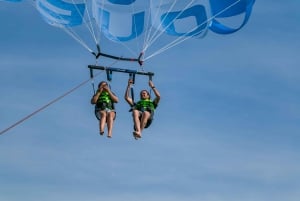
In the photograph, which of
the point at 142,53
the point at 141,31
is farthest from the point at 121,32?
the point at 142,53

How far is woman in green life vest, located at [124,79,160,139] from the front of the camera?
13391 millimetres

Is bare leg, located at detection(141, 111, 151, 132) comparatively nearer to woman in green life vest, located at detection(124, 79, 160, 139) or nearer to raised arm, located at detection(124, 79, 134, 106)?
woman in green life vest, located at detection(124, 79, 160, 139)

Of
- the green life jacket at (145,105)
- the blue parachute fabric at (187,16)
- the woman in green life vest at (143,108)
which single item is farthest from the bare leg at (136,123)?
the blue parachute fabric at (187,16)

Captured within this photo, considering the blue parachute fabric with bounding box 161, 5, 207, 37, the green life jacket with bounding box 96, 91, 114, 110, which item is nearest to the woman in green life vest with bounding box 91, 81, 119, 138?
the green life jacket with bounding box 96, 91, 114, 110

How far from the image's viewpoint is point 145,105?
13570 millimetres

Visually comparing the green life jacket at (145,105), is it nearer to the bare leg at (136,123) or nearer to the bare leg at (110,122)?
the bare leg at (136,123)

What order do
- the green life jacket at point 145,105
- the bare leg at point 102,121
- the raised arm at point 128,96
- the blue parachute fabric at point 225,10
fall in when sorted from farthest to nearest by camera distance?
the blue parachute fabric at point 225,10 → the green life jacket at point 145,105 → the raised arm at point 128,96 → the bare leg at point 102,121

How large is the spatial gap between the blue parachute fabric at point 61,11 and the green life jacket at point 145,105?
224 cm

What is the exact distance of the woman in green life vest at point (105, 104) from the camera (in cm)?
1315

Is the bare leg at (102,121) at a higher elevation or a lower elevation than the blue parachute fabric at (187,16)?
lower

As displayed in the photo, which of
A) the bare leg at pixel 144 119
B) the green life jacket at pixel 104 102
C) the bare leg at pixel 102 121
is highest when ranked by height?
the green life jacket at pixel 104 102

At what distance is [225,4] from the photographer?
611 inches

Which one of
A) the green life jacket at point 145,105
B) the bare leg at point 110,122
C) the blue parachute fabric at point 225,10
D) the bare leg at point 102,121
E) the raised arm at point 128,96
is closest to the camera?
the bare leg at point 102,121

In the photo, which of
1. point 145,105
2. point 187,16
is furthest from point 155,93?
point 187,16
